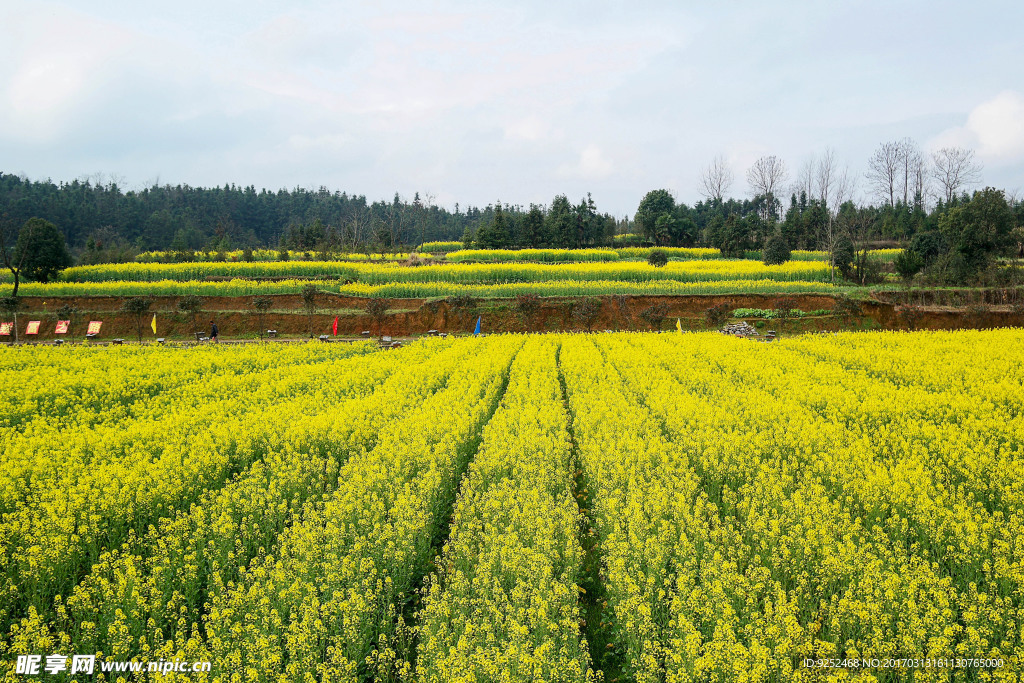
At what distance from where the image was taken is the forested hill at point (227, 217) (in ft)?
251

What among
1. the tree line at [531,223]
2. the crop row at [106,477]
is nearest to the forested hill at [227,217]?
the tree line at [531,223]

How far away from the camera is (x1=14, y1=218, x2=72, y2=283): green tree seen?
137ft

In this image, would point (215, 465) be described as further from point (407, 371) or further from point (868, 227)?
point (868, 227)

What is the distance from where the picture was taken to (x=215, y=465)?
8781mm

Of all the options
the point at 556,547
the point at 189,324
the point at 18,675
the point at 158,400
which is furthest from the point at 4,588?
the point at 189,324

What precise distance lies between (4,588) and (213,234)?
4113 inches

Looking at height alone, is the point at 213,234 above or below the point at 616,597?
above

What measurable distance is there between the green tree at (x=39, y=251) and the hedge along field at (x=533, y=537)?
39.9 meters

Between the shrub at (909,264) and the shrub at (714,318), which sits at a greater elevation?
the shrub at (909,264)

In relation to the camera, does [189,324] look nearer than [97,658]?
No

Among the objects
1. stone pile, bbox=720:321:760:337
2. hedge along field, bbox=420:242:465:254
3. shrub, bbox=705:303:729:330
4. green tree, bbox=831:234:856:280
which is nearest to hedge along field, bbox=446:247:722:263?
hedge along field, bbox=420:242:465:254

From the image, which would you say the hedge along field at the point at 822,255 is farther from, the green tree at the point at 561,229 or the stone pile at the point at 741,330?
the stone pile at the point at 741,330

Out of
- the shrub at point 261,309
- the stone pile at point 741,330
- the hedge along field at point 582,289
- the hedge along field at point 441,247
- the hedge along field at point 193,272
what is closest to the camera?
the stone pile at point 741,330

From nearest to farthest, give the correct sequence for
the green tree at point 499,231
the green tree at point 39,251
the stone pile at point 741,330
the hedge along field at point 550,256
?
the stone pile at point 741,330, the green tree at point 39,251, the hedge along field at point 550,256, the green tree at point 499,231
